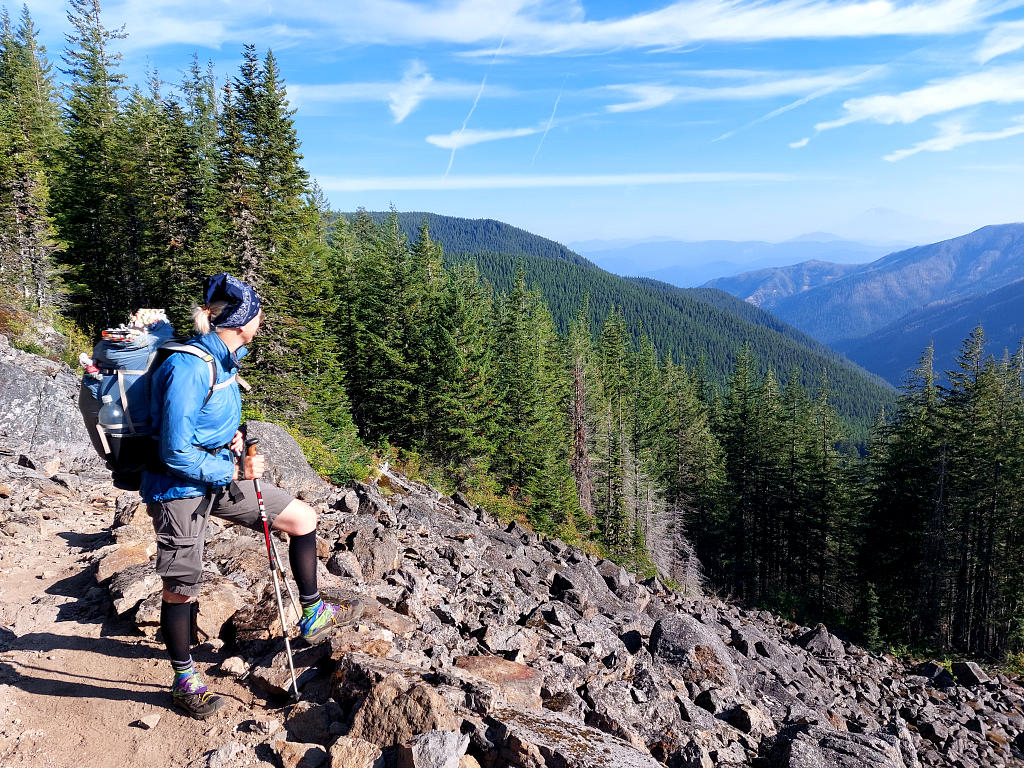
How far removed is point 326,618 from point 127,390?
2176 mm

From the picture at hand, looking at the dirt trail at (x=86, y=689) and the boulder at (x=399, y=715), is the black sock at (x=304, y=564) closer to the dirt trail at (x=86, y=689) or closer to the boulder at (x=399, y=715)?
the dirt trail at (x=86, y=689)

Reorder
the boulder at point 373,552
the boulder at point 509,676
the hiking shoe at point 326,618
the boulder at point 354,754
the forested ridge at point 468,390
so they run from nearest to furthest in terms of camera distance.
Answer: the boulder at point 354,754 < the hiking shoe at point 326,618 < the boulder at point 509,676 < the boulder at point 373,552 < the forested ridge at point 468,390

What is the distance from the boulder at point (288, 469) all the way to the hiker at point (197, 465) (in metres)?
4.87

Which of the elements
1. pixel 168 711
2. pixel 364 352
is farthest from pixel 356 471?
pixel 364 352

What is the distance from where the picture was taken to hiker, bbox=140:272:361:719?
3164 millimetres

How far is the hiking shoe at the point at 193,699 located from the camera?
3.56 meters

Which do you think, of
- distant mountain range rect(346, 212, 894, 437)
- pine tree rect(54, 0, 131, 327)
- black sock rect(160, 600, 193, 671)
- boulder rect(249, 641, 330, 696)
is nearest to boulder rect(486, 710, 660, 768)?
boulder rect(249, 641, 330, 696)

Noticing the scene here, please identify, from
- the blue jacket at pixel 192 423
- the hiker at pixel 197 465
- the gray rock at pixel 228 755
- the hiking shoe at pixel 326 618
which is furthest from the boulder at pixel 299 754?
the blue jacket at pixel 192 423

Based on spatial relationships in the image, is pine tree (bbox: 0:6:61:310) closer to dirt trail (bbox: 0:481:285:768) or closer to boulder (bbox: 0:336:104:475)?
boulder (bbox: 0:336:104:475)

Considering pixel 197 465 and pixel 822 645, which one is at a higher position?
pixel 197 465

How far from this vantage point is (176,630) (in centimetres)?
352

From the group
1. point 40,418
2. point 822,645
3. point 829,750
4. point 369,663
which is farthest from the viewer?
point 822,645

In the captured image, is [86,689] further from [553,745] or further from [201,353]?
[553,745]

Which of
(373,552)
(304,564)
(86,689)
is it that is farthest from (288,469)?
(304,564)
